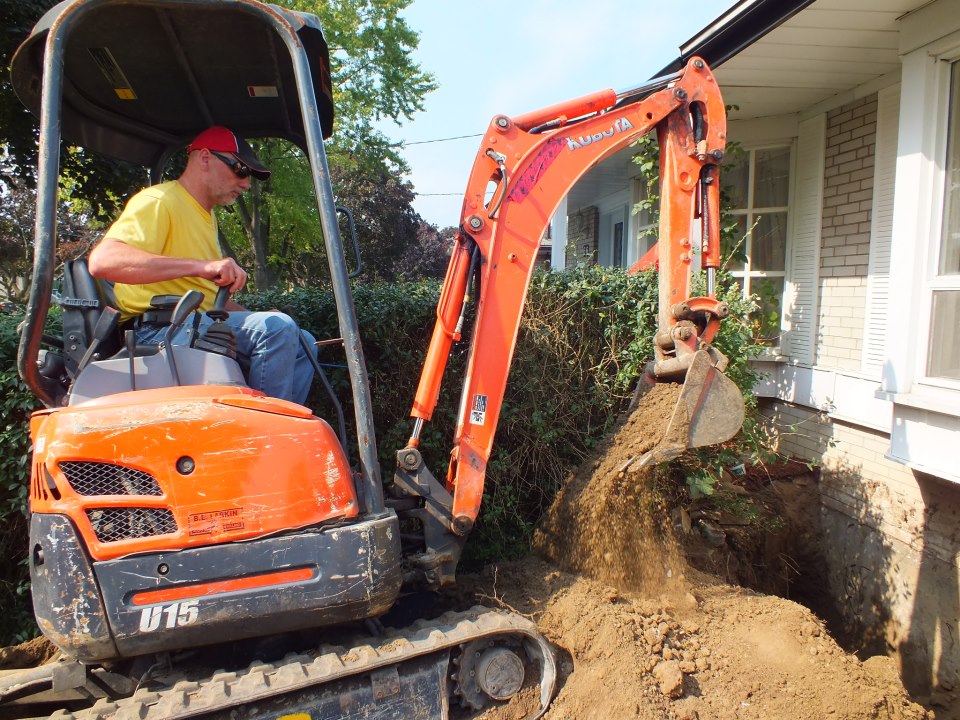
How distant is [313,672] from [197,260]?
1716mm

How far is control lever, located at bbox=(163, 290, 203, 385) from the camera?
7.80ft

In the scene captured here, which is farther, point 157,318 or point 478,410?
point 478,410

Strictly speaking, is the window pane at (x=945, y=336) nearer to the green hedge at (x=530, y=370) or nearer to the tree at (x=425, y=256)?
the green hedge at (x=530, y=370)

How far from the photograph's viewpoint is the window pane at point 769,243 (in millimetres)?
6352

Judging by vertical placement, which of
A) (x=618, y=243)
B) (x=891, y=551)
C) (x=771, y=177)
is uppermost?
(x=771, y=177)

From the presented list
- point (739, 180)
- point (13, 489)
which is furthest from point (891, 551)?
point (13, 489)

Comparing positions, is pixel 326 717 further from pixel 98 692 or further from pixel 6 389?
pixel 6 389

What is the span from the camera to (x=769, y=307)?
20.7 feet

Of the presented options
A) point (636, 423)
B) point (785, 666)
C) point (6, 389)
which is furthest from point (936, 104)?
point (6, 389)

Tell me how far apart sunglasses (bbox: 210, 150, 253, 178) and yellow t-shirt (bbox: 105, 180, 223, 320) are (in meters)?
0.22

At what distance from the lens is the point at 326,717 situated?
8.49 feet

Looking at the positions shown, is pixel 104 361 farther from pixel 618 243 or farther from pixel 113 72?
pixel 618 243

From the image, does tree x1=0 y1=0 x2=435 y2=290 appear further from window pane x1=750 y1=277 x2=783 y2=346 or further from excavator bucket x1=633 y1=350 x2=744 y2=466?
excavator bucket x1=633 y1=350 x2=744 y2=466

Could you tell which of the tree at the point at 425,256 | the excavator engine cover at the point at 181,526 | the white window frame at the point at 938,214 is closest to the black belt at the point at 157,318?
the excavator engine cover at the point at 181,526
